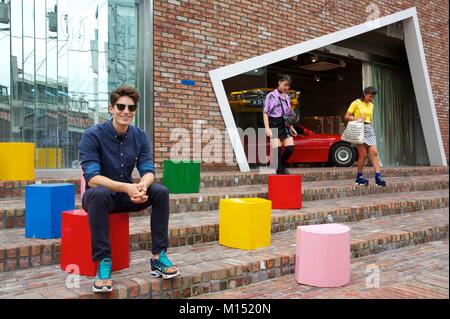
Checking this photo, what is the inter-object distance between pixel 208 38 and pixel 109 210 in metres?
5.66

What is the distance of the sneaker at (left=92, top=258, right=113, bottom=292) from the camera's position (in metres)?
2.78

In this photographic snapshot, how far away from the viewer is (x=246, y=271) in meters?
3.48

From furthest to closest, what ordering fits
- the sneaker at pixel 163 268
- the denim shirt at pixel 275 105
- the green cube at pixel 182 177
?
1. the denim shirt at pixel 275 105
2. the green cube at pixel 182 177
3. the sneaker at pixel 163 268

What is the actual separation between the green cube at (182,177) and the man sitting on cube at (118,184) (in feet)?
7.93

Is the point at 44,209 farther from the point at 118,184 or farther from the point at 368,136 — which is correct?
the point at 368,136

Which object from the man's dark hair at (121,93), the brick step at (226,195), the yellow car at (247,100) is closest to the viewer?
the man's dark hair at (121,93)

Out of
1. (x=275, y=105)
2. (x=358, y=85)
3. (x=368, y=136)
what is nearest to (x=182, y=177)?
(x=275, y=105)


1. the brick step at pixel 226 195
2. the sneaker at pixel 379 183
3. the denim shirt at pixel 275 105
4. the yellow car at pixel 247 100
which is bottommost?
the brick step at pixel 226 195

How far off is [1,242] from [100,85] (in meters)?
4.07

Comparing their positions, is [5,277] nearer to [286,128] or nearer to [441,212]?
[286,128]

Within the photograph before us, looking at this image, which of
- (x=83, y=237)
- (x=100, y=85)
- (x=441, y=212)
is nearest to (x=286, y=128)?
(x=441, y=212)

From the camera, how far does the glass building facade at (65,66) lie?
252 inches

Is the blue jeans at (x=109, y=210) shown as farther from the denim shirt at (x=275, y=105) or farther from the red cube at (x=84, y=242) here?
the denim shirt at (x=275, y=105)

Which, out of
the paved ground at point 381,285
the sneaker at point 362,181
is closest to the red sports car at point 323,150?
the sneaker at point 362,181
